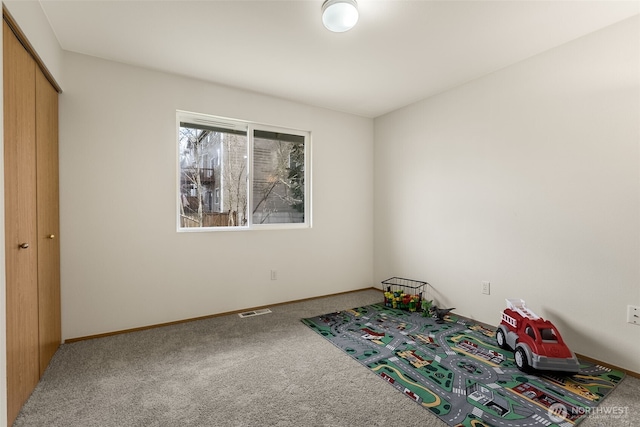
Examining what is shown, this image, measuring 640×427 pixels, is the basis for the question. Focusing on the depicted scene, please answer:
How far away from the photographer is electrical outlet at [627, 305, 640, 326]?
203 centimetres

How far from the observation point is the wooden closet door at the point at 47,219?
80.2 inches

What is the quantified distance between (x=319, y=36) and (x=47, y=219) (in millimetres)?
2398

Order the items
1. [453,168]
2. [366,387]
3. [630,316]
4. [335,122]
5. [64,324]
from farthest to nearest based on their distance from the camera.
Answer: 1. [335,122]
2. [453,168]
3. [64,324]
4. [630,316]
5. [366,387]

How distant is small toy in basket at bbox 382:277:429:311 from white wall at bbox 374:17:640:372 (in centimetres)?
15

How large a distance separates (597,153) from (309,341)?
264cm

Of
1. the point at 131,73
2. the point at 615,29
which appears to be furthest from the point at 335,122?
the point at 615,29

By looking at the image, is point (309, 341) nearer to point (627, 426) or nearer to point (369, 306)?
point (369, 306)

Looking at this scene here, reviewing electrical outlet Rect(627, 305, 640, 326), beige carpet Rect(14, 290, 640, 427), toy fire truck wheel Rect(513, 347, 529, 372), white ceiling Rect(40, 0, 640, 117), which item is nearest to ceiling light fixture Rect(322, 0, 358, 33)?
white ceiling Rect(40, 0, 640, 117)

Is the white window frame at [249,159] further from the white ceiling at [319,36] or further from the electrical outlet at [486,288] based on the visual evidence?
the electrical outlet at [486,288]

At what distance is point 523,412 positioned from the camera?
1.66 metres

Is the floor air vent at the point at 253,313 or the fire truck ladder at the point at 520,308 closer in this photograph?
the fire truck ladder at the point at 520,308

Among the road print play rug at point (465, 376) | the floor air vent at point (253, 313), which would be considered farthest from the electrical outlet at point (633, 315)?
the floor air vent at point (253, 313)

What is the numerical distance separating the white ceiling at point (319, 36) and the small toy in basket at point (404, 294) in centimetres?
229

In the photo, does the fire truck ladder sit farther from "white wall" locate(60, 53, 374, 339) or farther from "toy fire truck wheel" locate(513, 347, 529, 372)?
"white wall" locate(60, 53, 374, 339)
